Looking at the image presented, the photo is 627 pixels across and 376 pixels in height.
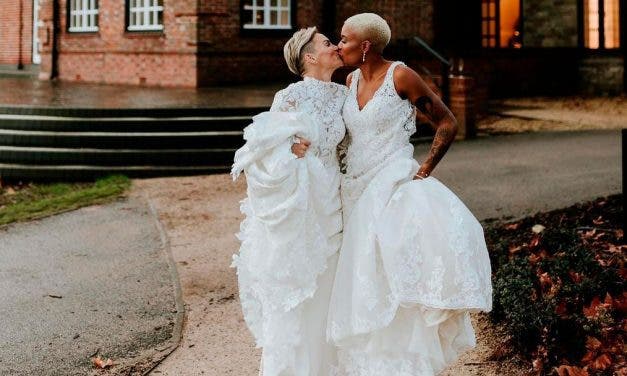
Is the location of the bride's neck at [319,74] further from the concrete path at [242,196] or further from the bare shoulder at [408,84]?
the concrete path at [242,196]

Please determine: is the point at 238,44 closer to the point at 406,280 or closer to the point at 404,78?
the point at 404,78

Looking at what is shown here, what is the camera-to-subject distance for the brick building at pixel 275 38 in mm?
18094

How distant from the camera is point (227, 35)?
18062mm

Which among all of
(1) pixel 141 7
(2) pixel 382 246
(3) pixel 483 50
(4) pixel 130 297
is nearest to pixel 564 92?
(3) pixel 483 50

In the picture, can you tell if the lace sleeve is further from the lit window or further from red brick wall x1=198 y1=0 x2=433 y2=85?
the lit window

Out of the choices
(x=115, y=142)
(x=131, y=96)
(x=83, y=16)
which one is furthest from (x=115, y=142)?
(x=83, y=16)

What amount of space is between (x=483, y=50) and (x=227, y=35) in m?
7.90

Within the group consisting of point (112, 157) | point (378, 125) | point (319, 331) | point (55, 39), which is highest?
point (55, 39)

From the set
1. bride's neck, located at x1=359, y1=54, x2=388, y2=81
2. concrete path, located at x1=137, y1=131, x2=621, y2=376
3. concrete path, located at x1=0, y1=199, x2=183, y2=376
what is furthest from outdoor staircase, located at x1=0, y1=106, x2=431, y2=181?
bride's neck, located at x1=359, y1=54, x2=388, y2=81

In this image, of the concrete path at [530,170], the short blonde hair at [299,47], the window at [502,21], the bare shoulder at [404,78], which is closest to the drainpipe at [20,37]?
the window at [502,21]

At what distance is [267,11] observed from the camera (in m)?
18.8

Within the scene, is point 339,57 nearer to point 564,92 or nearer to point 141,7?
point 141,7

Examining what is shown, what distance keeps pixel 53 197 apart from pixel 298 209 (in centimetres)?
734

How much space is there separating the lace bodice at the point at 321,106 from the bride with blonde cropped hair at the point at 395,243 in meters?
0.07
